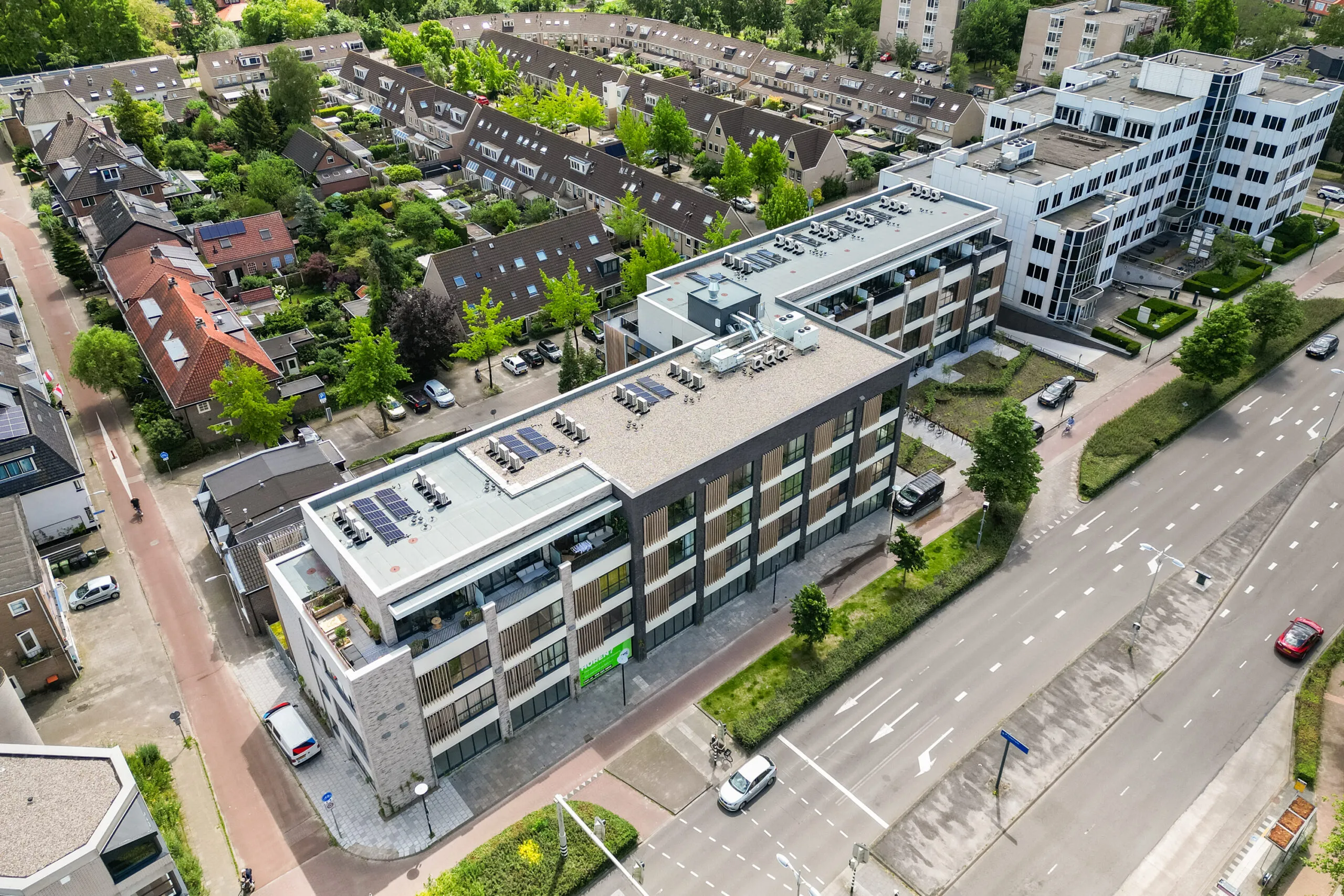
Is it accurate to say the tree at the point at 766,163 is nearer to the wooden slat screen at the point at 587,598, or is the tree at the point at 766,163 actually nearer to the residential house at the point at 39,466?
the wooden slat screen at the point at 587,598

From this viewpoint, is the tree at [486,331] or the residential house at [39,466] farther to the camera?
the tree at [486,331]

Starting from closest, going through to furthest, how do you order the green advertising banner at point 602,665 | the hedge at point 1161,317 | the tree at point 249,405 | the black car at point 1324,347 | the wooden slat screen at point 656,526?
1. the wooden slat screen at point 656,526
2. the green advertising banner at point 602,665
3. the tree at point 249,405
4. the black car at point 1324,347
5. the hedge at point 1161,317

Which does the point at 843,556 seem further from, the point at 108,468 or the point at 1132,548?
the point at 108,468

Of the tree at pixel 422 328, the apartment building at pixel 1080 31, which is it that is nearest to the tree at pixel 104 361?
the tree at pixel 422 328

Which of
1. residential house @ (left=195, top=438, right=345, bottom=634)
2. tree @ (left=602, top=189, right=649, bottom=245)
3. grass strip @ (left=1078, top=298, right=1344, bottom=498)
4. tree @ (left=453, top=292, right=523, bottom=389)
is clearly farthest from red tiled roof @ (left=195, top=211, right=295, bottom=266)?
grass strip @ (left=1078, top=298, right=1344, bottom=498)

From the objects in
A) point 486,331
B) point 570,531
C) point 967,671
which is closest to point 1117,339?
point 967,671

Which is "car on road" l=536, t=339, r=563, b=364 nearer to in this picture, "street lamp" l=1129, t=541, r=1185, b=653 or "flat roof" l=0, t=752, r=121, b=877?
"street lamp" l=1129, t=541, r=1185, b=653
